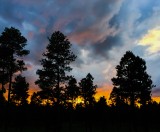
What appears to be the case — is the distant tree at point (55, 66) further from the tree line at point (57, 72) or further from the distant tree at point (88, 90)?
the distant tree at point (88, 90)

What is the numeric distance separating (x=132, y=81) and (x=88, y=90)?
26603 mm

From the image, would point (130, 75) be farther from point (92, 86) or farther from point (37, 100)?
point (92, 86)

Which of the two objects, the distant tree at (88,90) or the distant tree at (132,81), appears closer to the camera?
the distant tree at (132,81)

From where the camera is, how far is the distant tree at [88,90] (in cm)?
7238

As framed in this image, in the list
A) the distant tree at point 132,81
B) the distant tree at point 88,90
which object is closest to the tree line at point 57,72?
the distant tree at point 132,81

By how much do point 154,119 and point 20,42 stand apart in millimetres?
103554

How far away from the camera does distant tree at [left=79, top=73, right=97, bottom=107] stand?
72375 millimetres

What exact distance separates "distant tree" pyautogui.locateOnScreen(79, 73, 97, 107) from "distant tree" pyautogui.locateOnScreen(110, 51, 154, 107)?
22.8m

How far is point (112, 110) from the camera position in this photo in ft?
377

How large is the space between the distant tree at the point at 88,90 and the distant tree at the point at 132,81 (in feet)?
74.8

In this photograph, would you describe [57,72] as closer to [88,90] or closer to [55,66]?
[55,66]

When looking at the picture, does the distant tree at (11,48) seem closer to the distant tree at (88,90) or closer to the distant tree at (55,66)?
the distant tree at (55,66)

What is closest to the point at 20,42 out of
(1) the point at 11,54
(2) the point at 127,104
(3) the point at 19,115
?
(1) the point at 11,54

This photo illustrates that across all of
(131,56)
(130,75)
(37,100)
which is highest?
(131,56)
